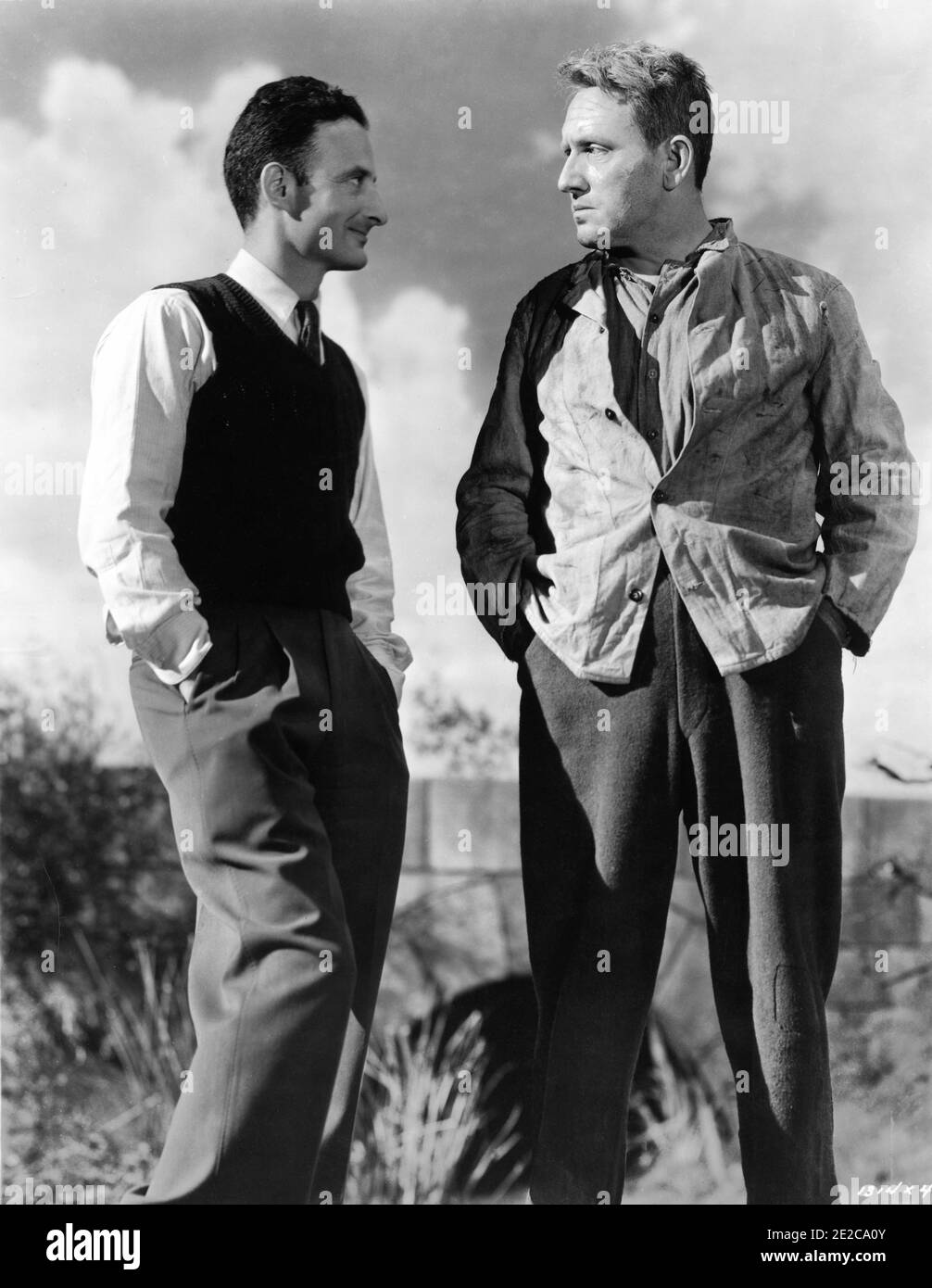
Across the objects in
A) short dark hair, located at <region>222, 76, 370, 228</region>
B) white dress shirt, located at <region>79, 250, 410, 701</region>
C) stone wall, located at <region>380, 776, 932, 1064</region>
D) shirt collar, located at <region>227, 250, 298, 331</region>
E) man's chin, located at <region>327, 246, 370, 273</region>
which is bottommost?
stone wall, located at <region>380, 776, 932, 1064</region>

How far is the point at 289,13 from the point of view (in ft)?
14.1

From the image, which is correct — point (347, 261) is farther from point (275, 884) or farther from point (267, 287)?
point (275, 884)

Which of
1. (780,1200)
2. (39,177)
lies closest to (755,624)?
(780,1200)

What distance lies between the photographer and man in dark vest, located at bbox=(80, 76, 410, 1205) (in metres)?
3.73

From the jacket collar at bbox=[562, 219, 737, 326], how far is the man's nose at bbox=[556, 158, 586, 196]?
0.16 m

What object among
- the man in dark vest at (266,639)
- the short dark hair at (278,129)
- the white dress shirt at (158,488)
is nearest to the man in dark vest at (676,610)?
the white dress shirt at (158,488)

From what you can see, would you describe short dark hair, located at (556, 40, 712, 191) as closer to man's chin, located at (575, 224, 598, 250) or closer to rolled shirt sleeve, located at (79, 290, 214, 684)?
man's chin, located at (575, 224, 598, 250)

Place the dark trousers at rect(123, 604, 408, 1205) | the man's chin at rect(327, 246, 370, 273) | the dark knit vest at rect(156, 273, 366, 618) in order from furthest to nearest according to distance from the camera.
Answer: the man's chin at rect(327, 246, 370, 273) → the dark knit vest at rect(156, 273, 366, 618) → the dark trousers at rect(123, 604, 408, 1205)

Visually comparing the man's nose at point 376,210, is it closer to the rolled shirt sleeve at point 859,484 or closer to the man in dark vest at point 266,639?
the man in dark vest at point 266,639

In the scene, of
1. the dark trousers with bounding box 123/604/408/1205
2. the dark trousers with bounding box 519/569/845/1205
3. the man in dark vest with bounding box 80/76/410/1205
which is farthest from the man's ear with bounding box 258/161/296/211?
the dark trousers with bounding box 519/569/845/1205

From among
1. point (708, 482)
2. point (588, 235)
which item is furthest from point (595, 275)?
point (708, 482)

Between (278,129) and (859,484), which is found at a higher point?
(278,129)

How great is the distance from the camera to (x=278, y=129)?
4.15 metres

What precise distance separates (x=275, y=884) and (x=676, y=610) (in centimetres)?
110
